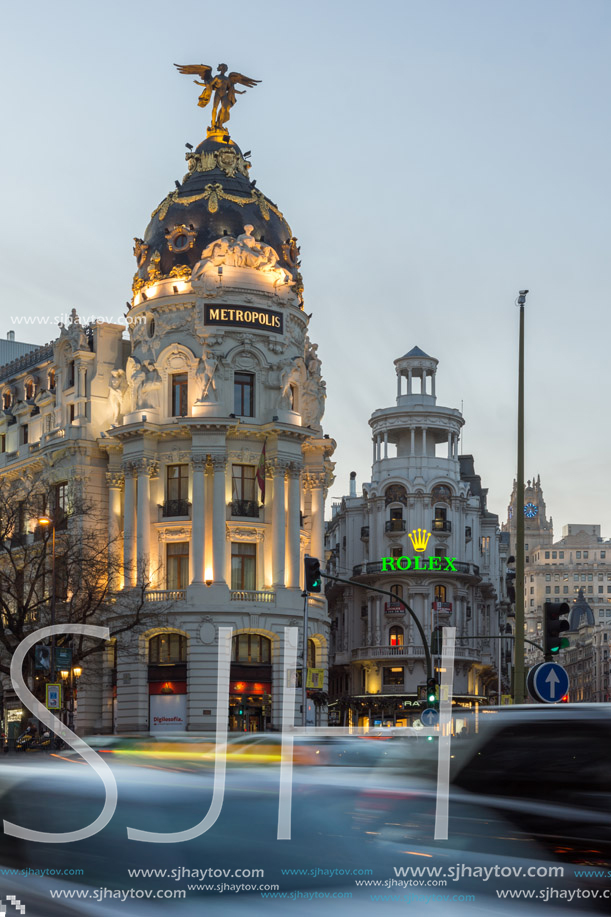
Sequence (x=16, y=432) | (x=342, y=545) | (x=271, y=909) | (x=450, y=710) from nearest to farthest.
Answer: (x=271, y=909)
(x=450, y=710)
(x=16, y=432)
(x=342, y=545)

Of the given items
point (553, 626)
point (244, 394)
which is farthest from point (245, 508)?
point (553, 626)

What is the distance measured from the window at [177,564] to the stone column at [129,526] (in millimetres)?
1824

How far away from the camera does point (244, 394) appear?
2625 inches

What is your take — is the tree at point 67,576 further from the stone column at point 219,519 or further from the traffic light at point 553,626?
the traffic light at point 553,626

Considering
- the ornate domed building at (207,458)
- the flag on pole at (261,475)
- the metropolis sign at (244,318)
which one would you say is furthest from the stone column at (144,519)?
the metropolis sign at (244,318)

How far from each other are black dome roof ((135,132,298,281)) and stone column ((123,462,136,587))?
415 inches

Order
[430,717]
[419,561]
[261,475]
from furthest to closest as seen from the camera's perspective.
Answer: [419,561] < [261,475] < [430,717]

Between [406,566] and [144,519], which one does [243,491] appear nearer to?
[144,519]

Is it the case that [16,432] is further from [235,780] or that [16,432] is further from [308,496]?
[235,780]

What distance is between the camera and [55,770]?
11.0 m

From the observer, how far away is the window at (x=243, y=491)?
65.2m

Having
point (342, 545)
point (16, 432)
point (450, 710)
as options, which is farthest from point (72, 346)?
point (450, 710)

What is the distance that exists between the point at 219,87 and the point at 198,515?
972 inches

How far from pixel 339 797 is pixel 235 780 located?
0.88 meters
